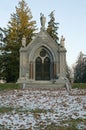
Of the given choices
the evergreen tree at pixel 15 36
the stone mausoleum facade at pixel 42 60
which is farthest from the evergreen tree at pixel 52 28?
the stone mausoleum facade at pixel 42 60

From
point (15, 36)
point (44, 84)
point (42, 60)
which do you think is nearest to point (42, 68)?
point (42, 60)

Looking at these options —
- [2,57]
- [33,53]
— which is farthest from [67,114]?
[2,57]

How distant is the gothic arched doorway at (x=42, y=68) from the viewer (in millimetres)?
33719

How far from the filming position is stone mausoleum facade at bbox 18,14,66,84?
33.2 metres

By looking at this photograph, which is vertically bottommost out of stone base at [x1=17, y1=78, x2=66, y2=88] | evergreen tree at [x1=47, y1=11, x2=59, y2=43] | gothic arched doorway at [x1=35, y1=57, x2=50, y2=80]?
stone base at [x1=17, y1=78, x2=66, y2=88]

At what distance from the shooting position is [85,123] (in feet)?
33.7

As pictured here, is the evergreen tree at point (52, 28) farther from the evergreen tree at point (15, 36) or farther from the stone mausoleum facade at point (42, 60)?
the stone mausoleum facade at point (42, 60)

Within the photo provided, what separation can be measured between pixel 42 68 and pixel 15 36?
964 cm

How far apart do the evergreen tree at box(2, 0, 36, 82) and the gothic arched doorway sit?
6.96m

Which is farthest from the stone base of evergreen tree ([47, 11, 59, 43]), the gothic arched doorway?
evergreen tree ([47, 11, 59, 43])

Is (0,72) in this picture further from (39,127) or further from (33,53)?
(39,127)

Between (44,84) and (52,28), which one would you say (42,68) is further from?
(52,28)

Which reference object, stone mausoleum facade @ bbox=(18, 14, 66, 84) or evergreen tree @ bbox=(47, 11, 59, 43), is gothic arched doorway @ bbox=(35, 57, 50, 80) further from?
evergreen tree @ bbox=(47, 11, 59, 43)

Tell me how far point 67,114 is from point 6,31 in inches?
1272
